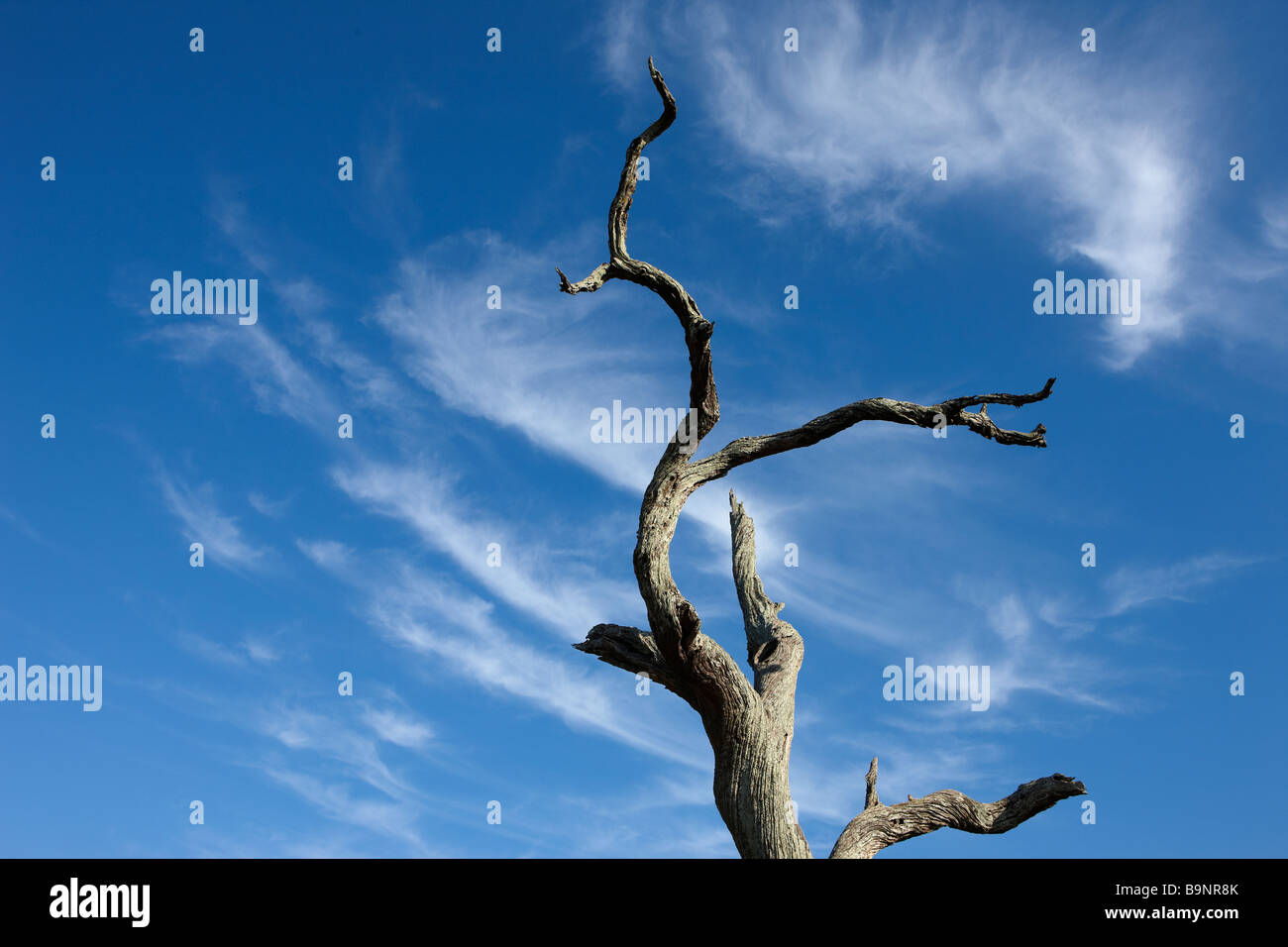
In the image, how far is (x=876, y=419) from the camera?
1030cm

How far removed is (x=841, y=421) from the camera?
33.7 ft

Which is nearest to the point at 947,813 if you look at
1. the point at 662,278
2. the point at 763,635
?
Answer: the point at 763,635

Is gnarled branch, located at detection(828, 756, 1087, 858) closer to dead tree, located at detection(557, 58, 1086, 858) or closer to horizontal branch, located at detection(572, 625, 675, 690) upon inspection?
dead tree, located at detection(557, 58, 1086, 858)

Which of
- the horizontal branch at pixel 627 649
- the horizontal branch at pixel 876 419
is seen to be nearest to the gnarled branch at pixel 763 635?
the horizontal branch at pixel 627 649

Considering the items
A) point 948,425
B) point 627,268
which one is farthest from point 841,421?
point 627,268

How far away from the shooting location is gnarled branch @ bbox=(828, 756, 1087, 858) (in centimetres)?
995

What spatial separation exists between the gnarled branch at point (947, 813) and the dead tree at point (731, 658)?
11mm

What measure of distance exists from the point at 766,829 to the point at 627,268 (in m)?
5.60

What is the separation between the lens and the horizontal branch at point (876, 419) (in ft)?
33.4

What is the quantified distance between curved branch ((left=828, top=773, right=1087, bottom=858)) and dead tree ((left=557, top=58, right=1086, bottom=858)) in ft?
0.04

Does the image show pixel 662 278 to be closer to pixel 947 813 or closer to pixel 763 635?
pixel 763 635

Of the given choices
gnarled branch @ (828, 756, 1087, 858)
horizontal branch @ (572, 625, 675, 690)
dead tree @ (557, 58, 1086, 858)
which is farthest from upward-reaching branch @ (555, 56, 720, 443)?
gnarled branch @ (828, 756, 1087, 858)

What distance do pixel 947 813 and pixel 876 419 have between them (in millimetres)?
4169
